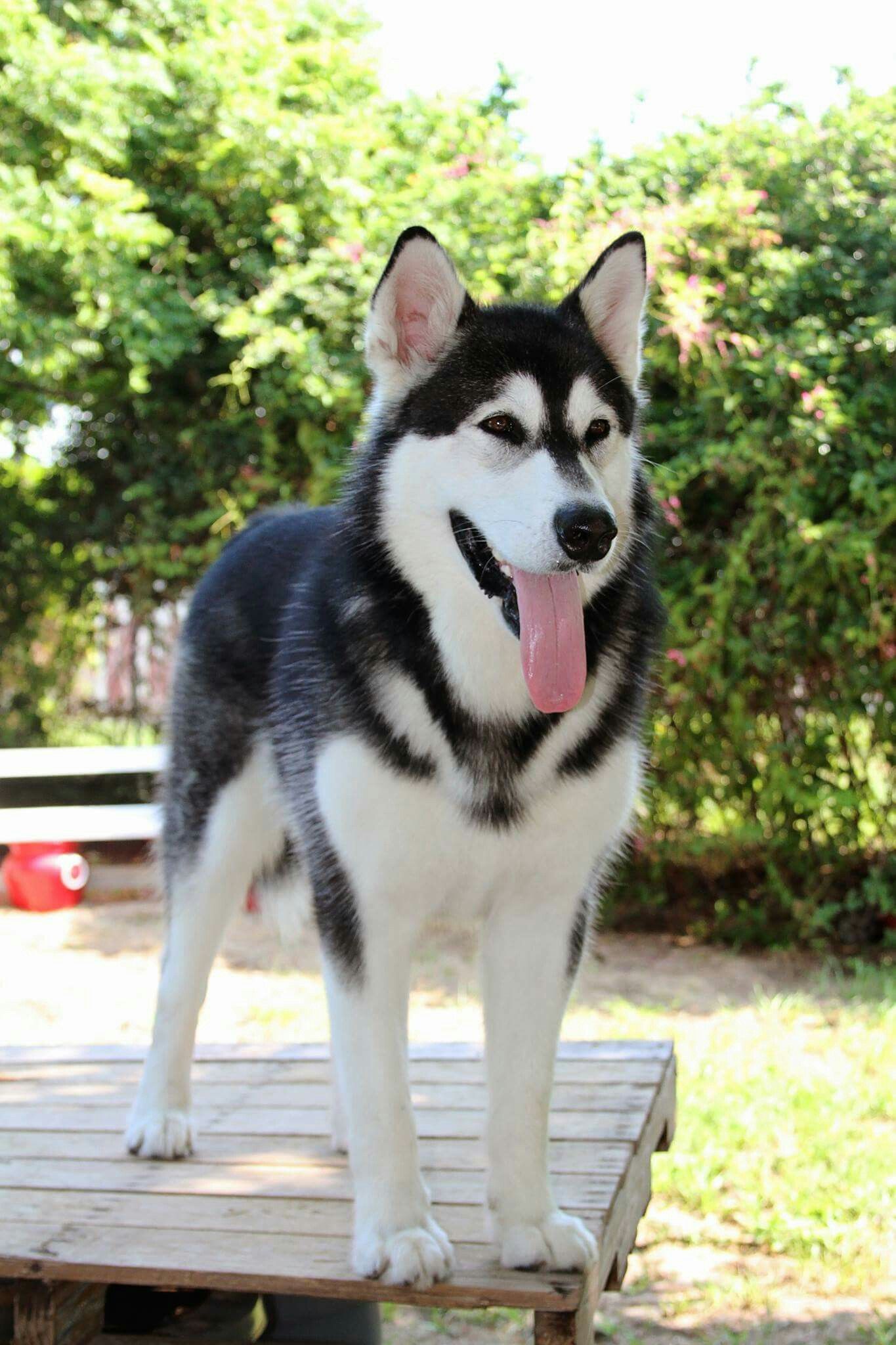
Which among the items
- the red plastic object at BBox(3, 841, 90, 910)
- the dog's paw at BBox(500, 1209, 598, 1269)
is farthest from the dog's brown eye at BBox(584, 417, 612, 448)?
the red plastic object at BBox(3, 841, 90, 910)

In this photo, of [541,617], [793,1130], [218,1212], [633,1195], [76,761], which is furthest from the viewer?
[76,761]

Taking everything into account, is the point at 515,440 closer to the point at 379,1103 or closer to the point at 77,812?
the point at 379,1103

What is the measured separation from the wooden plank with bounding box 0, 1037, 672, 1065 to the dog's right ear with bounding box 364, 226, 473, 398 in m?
2.00

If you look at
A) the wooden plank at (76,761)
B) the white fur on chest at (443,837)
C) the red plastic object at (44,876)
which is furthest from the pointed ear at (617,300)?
the red plastic object at (44,876)

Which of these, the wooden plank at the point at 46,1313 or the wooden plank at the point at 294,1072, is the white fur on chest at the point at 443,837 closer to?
the wooden plank at the point at 46,1313

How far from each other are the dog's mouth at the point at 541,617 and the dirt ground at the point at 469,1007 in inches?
76.8

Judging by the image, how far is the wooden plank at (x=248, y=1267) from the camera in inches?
92.0

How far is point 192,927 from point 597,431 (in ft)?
5.03

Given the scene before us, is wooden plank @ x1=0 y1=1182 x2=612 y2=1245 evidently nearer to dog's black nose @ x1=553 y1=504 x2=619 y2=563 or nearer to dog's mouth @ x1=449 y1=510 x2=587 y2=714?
dog's mouth @ x1=449 y1=510 x2=587 y2=714

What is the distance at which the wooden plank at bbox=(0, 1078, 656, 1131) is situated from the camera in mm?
3326

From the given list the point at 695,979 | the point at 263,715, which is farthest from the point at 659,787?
the point at 263,715

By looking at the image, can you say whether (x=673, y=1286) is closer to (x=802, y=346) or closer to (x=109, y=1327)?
(x=109, y=1327)

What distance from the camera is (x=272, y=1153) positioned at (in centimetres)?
307

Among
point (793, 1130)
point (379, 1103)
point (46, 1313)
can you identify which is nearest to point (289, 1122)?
point (46, 1313)
